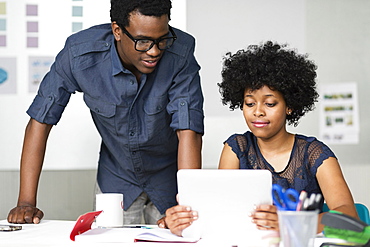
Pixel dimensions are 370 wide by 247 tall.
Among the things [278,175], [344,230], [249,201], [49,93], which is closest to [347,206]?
[278,175]

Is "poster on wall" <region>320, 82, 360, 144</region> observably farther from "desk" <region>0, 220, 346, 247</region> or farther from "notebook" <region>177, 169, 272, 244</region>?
"notebook" <region>177, 169, 272, 244</region>

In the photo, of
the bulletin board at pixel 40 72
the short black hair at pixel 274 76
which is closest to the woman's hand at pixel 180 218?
the short black hair at pixel 274 76

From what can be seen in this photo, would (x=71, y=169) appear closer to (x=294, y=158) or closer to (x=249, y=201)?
(x=294, y=158)

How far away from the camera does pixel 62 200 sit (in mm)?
3459

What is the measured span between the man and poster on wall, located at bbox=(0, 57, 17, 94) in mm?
1163

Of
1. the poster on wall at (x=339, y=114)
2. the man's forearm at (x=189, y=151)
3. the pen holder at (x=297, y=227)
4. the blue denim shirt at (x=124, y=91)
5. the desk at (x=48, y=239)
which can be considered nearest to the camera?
the pen holder at (x=297, y=227)

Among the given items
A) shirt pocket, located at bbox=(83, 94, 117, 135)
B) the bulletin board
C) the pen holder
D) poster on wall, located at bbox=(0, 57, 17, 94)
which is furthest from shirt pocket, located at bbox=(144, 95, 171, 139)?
poster on wall, located at bbox=(0, 57, 17, 94)

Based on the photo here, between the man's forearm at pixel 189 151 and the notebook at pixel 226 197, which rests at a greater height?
the man's forearm at pixel 189 151

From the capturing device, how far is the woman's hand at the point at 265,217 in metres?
1.40

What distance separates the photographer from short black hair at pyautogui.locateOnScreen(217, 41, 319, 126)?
203cm

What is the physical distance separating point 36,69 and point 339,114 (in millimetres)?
1891

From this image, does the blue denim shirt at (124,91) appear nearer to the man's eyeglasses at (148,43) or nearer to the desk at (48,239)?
the man's eyeglasses at (148,43)

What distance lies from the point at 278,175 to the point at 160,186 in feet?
1.93

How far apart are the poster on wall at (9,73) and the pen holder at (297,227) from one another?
2.56 metres
